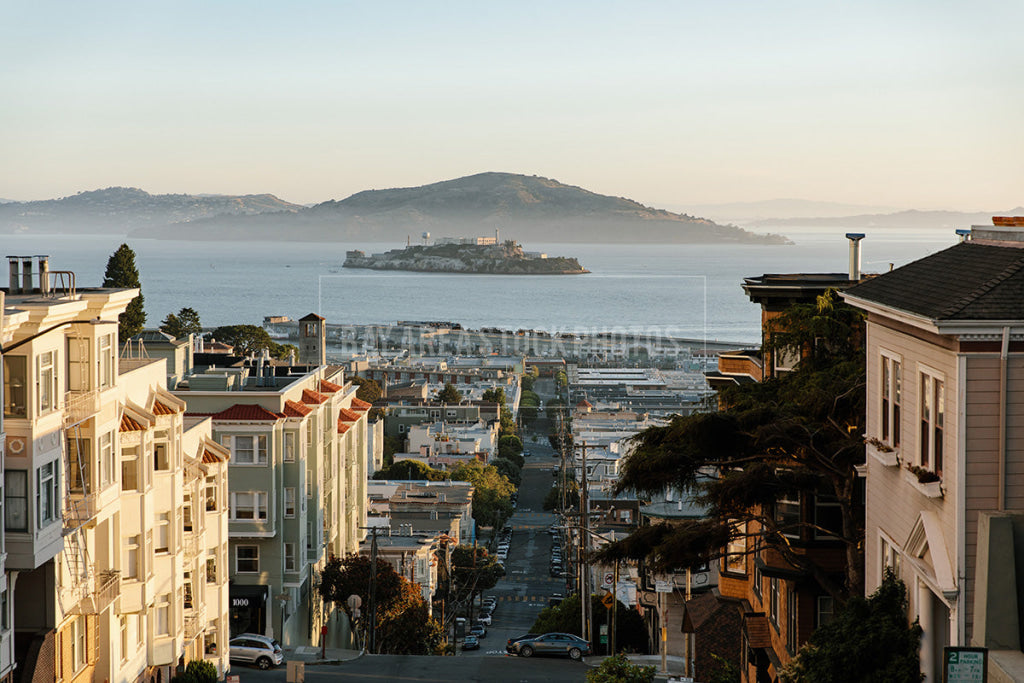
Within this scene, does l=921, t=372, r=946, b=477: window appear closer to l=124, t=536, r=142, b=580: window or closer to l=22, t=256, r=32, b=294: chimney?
l=22, t=256, r=32, b=294: chimney

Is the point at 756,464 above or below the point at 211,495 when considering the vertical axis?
above

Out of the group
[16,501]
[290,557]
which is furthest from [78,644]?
[290,557]

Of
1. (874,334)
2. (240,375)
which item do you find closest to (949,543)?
(874,334)

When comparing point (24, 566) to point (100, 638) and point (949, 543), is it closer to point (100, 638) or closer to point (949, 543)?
point (100, 638)

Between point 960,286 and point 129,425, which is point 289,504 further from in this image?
point 960,286

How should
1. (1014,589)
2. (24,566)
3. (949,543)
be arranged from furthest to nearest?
(24,566) → (949,543) → (1014,589)

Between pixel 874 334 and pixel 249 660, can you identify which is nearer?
pixel 874 334
